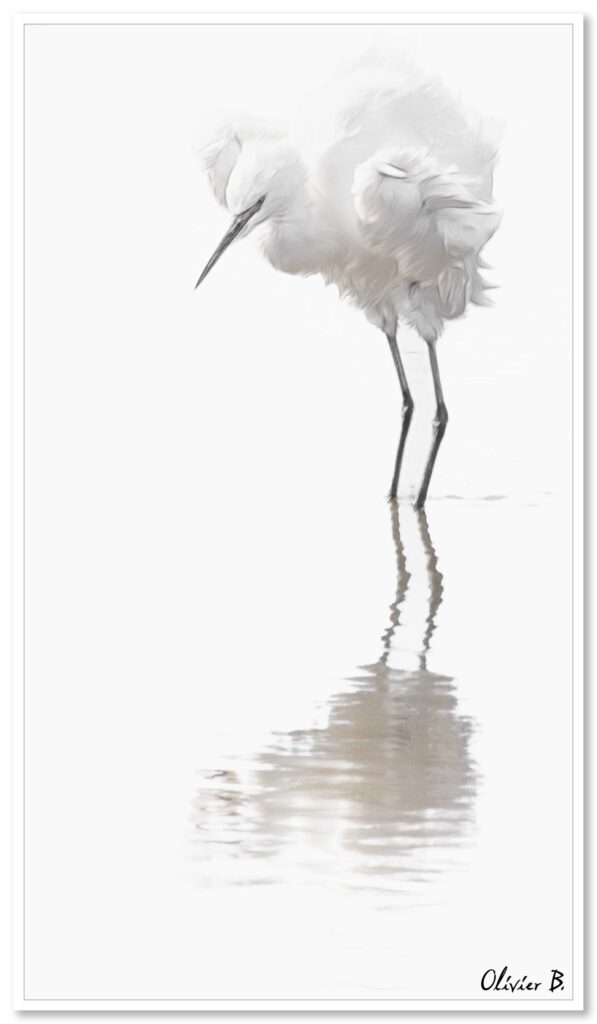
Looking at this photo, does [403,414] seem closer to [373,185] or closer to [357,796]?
[373,185]

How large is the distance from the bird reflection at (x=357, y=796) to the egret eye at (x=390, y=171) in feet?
5.84

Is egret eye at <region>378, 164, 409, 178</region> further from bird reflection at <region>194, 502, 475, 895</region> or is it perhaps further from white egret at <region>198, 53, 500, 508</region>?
bird reflection at <region>194, 502, 475, 895</region>

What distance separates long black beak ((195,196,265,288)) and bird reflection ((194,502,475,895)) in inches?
69.9

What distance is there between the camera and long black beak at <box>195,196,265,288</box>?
198 inches

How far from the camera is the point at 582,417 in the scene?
15.5 feet

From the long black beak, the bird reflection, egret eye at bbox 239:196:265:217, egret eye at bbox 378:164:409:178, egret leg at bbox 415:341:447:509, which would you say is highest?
egret eye at bbox 378:164:409:178

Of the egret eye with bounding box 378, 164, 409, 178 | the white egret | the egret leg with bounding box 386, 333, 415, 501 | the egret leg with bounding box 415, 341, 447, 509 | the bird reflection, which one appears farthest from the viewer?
the egret leg with bounding box 386, 333, 415, 501

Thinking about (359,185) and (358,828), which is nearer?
(358,828)

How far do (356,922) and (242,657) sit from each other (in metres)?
1.32

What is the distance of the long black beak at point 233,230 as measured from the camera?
5.02 meters

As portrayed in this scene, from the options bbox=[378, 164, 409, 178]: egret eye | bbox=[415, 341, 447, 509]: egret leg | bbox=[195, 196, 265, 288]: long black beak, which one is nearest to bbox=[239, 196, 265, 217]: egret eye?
bbox=[195, 196, 265, 288]: long black beak

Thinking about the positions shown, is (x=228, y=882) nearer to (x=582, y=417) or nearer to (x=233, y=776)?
(x=233, y=776)

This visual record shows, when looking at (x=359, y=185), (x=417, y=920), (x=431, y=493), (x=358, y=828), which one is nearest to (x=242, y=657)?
(x=358, y=828)

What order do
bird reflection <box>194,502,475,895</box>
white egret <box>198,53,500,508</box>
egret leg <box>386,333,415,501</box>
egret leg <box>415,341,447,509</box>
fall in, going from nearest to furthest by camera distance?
bird reflection <box>194,502,475,895</box>, white egret <box>198,53,500,508</box>, egret leg <box>415,341,447,509</box>, egret leg <box>386,333,415,501</box>
